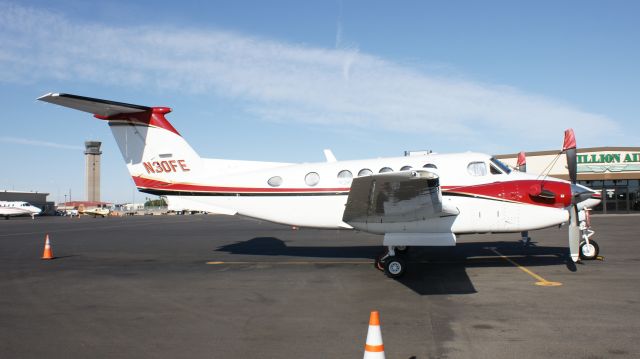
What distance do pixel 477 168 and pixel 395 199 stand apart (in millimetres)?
3125

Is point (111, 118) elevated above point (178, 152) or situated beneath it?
elevated above

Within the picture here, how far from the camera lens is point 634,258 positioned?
13.3m

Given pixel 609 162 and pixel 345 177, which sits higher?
pixel 609 162

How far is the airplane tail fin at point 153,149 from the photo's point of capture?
45.3 feet

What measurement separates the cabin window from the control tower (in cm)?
15489

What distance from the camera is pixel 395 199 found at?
10.2m

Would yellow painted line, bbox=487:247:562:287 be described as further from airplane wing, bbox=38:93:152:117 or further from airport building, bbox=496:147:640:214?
airport building, bbox=496:147:640:214

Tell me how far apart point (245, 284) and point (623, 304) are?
7.70 m

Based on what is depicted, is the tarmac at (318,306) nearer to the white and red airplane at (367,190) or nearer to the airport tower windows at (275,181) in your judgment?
the white and red airplane at (367,190)

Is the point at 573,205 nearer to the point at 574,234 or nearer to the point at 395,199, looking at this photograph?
the point at 574,234

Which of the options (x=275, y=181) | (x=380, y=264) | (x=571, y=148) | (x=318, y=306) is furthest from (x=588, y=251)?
(x=275, y=181)

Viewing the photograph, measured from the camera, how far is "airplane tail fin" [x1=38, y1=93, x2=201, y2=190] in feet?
45.3

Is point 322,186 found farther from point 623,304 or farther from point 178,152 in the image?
point 623,304

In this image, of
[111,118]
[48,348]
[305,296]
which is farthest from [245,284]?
[111,118]
